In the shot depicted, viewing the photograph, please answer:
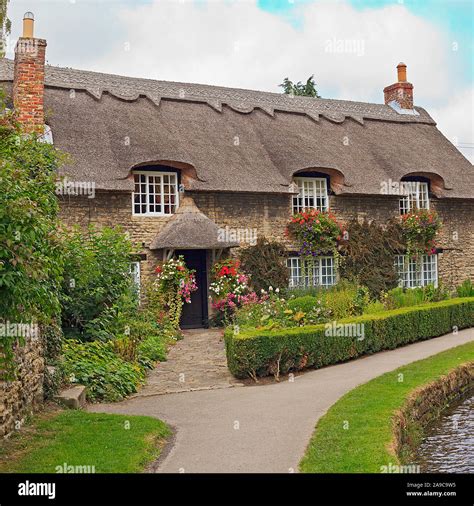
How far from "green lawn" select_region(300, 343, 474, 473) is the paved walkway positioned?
0.20 m

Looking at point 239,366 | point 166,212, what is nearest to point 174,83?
point 166,212

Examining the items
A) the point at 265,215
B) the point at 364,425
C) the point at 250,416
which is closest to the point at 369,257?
the point at 265,215

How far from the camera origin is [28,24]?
52.3 ft

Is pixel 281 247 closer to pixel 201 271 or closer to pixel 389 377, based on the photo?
pixel 201 271

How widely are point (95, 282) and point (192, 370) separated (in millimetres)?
2499

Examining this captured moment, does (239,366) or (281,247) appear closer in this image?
(239,366)

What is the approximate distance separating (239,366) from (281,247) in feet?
25.3

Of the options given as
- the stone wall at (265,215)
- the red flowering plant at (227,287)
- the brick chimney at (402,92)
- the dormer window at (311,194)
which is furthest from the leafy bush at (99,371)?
the brick chimney at (402,92)

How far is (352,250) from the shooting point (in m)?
19.2

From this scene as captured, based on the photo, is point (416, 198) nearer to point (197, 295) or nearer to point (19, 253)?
point (197, 295)

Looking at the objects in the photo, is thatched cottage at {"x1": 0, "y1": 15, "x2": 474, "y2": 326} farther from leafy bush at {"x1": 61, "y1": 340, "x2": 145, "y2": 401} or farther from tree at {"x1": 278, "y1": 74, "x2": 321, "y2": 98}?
tree at {"x1": 278, "y1": 74, "x2": 321, "y2": 98}

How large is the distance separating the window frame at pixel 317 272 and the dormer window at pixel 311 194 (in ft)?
5.05

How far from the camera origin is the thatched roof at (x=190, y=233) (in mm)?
16219
